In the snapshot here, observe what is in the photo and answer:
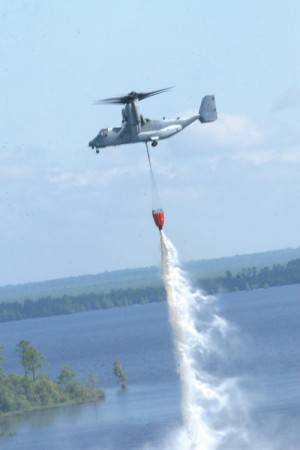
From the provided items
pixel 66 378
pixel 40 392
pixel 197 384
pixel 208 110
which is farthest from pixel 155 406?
pixel 208 110

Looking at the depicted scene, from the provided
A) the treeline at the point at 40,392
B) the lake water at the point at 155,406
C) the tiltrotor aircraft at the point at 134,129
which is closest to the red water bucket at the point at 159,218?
the tiltrotor aircraft at the point at 134,129

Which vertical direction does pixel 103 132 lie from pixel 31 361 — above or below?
below

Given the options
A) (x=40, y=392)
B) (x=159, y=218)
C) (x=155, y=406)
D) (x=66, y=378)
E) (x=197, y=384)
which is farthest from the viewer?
(x=40, y=392)

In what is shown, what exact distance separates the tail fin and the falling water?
5106mm

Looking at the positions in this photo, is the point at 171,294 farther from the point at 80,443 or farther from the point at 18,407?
the point at 18,407

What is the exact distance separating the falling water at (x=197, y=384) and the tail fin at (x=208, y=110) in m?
5.11

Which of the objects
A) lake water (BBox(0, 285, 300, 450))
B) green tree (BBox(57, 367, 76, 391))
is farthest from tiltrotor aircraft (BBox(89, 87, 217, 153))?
green tree (BBox(57, 367, 76, 391))

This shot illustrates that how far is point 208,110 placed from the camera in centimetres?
5506

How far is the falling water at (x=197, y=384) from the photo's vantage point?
203 feet

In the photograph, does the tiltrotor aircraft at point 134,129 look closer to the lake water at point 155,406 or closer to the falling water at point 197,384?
the falling water at point 197,384

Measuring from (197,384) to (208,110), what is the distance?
96.8 ft

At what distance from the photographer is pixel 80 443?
3989 inches

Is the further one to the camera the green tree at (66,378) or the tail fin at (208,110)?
the green tree at (66,378)

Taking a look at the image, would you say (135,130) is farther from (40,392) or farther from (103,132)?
(40,392)
